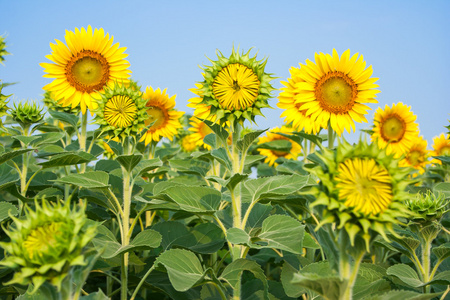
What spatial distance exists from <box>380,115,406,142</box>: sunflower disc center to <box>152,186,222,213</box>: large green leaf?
130 inches

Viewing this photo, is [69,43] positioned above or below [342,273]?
above

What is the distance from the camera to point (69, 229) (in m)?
1.33

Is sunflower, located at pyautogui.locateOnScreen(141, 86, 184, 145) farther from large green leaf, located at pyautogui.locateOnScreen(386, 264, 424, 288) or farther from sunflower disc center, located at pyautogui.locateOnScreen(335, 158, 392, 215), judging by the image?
sunflower disc center, located at pyautogui.locateOnScreen(335, 158, 392, 215)

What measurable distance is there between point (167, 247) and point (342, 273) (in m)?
1.57

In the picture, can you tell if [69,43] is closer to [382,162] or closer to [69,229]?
[69,229]

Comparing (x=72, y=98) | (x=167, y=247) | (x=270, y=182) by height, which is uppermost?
(x=72, y=98)

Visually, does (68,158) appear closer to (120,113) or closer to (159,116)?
(120,113)

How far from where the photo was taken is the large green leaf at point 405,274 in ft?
7.70

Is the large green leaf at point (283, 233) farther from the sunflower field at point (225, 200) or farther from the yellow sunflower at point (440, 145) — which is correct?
the yellow sunflower at point (440, 145)

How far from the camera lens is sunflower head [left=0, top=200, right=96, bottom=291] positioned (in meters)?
1.29

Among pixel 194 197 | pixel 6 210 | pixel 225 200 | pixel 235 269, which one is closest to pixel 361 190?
pixel 235 269

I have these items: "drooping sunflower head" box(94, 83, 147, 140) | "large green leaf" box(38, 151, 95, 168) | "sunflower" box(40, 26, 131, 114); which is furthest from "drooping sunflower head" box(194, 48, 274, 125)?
"sunflower" box(40, 26, 131, 114)

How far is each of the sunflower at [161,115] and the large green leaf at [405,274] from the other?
271cm

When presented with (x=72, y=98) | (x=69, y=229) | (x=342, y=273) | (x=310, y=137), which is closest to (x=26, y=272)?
(x=69, y=229)
